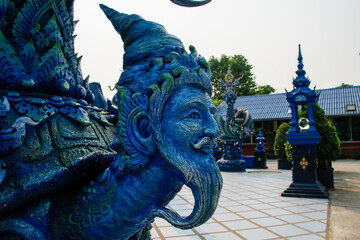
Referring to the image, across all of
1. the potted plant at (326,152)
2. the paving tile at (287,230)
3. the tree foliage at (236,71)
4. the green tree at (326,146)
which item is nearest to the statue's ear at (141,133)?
the paving tile at (287,230)

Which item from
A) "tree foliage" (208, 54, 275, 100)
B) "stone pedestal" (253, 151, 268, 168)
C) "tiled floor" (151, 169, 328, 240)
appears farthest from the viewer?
"tree foliage" (208, 54, 275, 100)

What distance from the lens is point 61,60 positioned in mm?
1261

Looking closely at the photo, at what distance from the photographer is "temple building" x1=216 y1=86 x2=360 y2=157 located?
60.4 feet

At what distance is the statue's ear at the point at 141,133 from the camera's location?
931mm

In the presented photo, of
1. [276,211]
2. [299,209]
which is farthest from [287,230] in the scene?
[299,209]

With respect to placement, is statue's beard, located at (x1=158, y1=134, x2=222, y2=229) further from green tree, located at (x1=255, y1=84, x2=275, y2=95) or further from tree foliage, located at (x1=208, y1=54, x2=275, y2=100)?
green tree, located at (x1=255, y1=84, x2=275, y2=95)

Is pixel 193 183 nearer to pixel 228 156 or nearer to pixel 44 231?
pixel 44 231

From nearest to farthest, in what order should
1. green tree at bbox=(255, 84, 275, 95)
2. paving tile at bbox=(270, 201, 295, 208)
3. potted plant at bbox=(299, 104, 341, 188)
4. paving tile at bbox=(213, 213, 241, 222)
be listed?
paving tile at bbox=(213, 213, 241, 222), paving tile at bbox=(270, 201, 295, 208), potted plant at bbox=(299, 104, 341, 188), green tree at bbox=(255, 84, 275, 95)

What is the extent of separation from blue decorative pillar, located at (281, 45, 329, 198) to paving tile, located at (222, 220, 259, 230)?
7.27 feet

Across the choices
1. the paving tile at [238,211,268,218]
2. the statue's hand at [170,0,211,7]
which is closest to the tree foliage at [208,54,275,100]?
the paving tile at [238,211,268,218]

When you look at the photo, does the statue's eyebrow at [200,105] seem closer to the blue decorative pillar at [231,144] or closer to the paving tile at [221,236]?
the paving tile at [221,236]

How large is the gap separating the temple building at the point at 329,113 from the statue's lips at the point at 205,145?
18.3m

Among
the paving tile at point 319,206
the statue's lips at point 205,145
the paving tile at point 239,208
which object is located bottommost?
the paving tile at point 319,206

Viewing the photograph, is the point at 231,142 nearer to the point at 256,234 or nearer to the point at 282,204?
the point at 282,204
